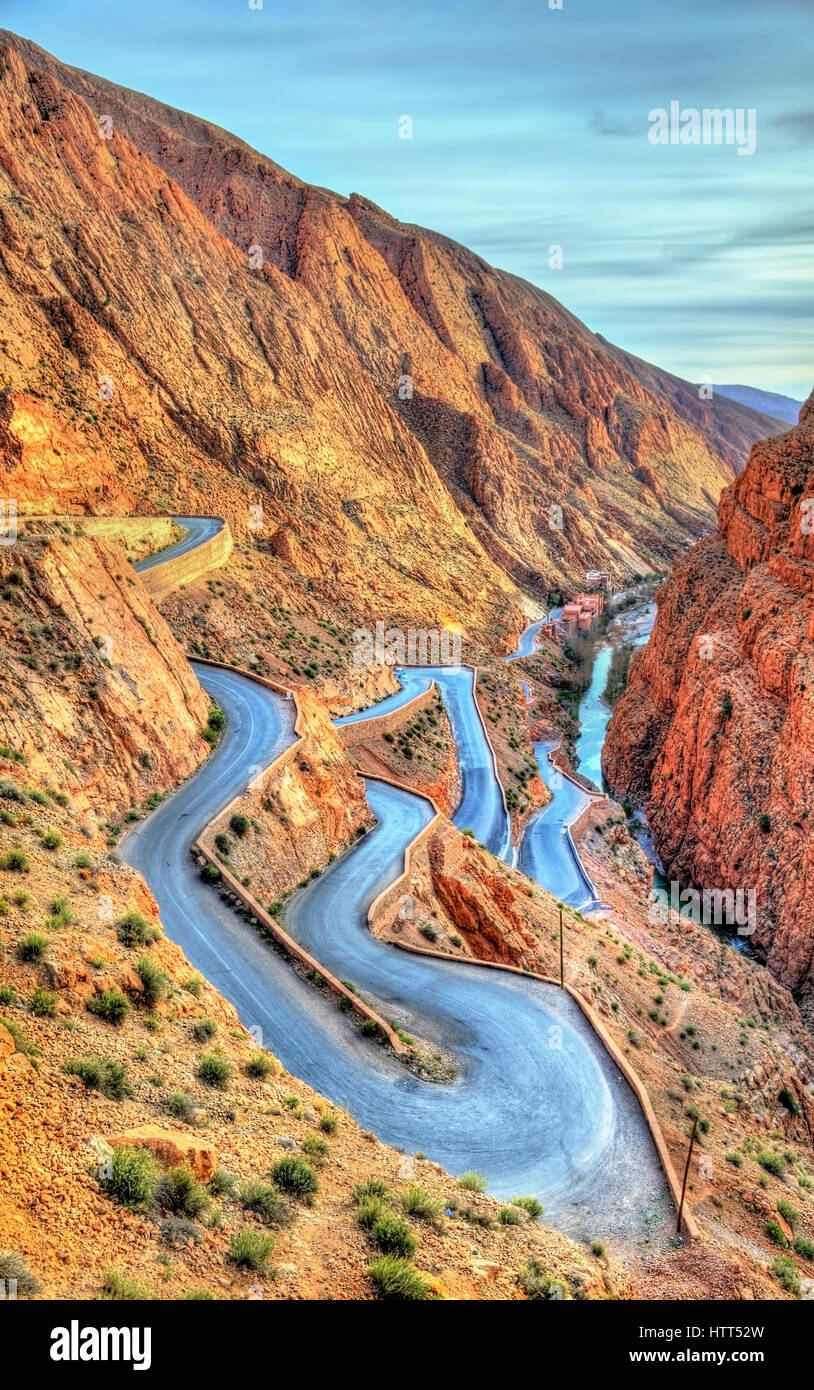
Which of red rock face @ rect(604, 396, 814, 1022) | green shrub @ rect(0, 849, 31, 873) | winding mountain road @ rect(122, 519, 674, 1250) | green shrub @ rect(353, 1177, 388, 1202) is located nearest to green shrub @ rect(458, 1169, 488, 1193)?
winding mountain road @ rect(122, 519, 674, 1250)

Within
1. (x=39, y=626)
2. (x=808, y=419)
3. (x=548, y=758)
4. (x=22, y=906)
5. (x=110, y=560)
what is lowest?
(x=548, y=758)

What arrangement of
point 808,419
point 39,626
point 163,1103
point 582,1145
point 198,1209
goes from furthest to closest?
point 808,419 < point 39,626 < point 582,1145 < point 163,1103 < point 198,1209

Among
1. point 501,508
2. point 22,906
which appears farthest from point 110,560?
point 501,508

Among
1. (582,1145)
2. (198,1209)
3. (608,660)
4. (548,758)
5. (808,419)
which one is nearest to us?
(198,1209)

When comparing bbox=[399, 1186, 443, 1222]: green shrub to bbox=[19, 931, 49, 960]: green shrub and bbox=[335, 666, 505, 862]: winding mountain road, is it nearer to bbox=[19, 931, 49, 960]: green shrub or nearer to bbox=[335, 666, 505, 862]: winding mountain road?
bbox=[19, 931, 49, 960]: green shrub

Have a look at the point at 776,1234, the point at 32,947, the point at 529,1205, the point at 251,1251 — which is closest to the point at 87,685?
the point at 32,947

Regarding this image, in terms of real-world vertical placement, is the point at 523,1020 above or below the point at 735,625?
below

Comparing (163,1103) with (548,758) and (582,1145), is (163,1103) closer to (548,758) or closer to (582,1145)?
(582,1145)

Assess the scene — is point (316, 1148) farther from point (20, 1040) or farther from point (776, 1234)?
point (776, 1234)
